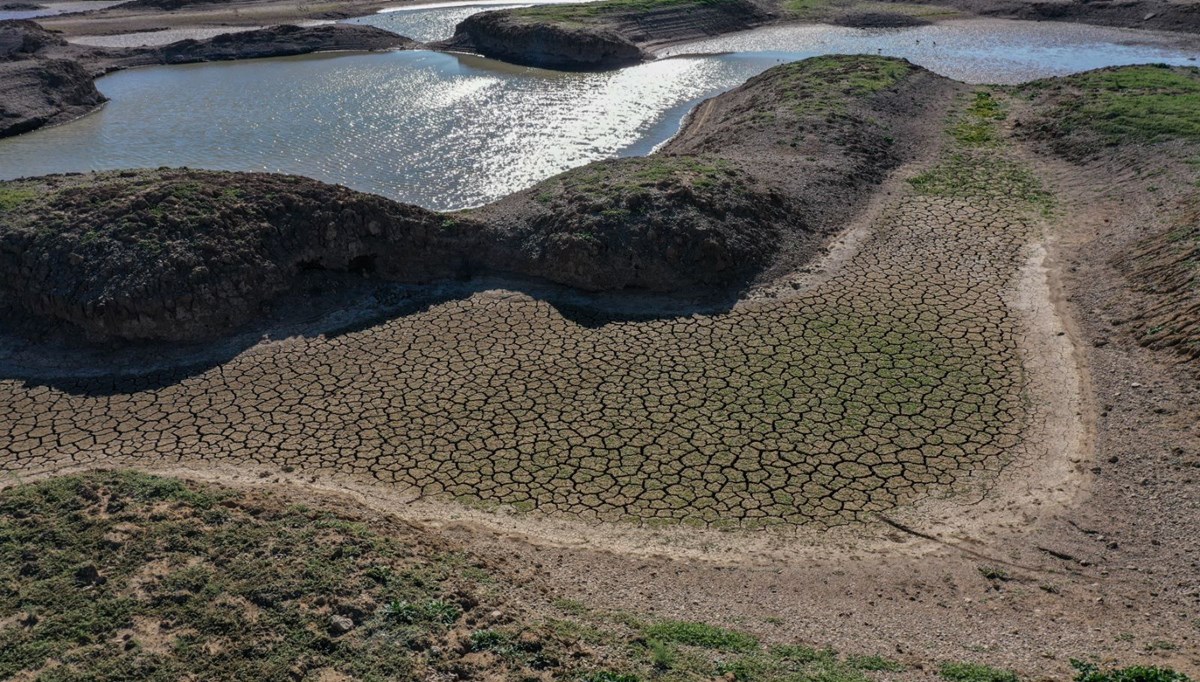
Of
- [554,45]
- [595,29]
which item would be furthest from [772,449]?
[595,29]

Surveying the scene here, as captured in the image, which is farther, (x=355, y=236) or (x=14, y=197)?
(x=355, y=236)

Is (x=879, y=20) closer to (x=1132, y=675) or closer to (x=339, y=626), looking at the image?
(x=1132, y=675)

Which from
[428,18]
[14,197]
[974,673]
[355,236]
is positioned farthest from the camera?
[428,18]

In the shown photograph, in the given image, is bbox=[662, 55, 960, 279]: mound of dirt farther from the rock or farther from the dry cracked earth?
the rock

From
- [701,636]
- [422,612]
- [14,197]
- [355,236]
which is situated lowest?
[701,636]

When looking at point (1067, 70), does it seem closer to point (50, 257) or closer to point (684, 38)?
point (684, 38)

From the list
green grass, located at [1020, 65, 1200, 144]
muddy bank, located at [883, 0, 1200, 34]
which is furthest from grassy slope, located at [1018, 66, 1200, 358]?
muddy bank, located at [883, 0, 1200, 34]

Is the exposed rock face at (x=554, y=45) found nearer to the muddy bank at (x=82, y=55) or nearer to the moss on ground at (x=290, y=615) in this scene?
the muddy bank at (x=82, y=55)
